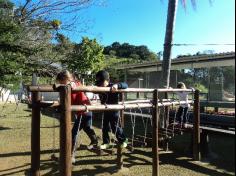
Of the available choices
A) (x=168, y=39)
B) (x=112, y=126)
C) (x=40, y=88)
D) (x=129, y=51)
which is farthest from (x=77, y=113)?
(x=129, y=51)

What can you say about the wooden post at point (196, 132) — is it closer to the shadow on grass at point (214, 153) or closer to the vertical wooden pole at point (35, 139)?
the shadow on grass at point (214, 153)

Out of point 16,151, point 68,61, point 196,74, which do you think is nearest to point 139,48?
point 196,74

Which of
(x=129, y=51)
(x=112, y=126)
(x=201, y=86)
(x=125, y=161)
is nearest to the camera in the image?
(x=112, y=126)

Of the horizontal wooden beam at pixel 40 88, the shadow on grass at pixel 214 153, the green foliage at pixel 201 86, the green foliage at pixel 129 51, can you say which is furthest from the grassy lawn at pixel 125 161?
the green foliage at pixel 129 51

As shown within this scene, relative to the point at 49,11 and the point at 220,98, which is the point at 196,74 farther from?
the point at 49,11

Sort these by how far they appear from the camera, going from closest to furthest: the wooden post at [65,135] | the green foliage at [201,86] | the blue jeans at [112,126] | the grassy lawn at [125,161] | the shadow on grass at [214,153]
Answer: the wooden post at [65,135], the blue jeans at [112,126], the grassy lawn at [125,161], the shadow on grass at [214,153], the green foliage at [201,86]

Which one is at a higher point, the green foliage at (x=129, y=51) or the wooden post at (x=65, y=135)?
the green foliage at (x=129, y=51)

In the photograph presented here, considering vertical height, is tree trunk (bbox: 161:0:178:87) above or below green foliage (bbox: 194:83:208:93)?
above

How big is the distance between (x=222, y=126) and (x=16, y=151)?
5.73 meters

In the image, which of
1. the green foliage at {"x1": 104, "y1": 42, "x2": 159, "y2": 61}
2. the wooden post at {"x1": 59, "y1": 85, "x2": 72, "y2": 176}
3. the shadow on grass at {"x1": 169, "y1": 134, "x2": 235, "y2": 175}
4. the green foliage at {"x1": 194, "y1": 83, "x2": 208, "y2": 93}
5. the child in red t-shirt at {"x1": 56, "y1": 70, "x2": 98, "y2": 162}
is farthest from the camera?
the green foliage at {"x1": 104, "y1": 42, "x2": 159, "y2": 61}

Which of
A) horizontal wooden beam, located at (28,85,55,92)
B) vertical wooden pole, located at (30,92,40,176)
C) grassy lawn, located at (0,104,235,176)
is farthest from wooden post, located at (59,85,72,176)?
grassy lawn, located at (0,104,235,176)

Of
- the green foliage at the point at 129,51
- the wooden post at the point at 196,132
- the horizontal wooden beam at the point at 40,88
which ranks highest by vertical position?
the green foliage at the point at 129,51

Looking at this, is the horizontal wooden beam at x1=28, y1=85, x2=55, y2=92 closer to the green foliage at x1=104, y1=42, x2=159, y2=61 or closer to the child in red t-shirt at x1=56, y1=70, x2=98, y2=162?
the child in red t-shirt at x1=56, y1=70, x2=98, y2=162

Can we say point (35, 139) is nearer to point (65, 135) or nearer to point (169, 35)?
point (65, 135)
